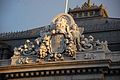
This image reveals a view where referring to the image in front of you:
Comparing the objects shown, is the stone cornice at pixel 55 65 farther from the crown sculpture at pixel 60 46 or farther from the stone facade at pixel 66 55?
the crown sculpture at pixel 60 46

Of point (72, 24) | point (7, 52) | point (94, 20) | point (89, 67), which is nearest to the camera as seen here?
point (89, 67)

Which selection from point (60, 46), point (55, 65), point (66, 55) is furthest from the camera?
point (60, 46)

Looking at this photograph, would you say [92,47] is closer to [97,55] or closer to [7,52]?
[97,55]

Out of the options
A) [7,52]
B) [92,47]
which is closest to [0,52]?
[7,52]

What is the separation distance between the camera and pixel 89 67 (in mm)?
27094

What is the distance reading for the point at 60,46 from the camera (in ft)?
94.0

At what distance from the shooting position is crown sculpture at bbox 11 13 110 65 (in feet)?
91.7

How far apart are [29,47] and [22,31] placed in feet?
21.6

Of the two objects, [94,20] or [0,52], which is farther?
[94,20]

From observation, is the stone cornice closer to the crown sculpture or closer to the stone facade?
the stone facade

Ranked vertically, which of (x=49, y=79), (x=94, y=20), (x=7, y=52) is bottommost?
(x=49, y=79)

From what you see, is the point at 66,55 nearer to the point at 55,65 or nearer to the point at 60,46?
the point at 60,46

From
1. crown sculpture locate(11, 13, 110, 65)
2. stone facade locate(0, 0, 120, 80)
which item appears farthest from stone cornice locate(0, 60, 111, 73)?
crown sculpture locate(11, 13, 110, 65)

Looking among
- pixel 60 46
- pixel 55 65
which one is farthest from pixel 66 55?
pixel 55 65
